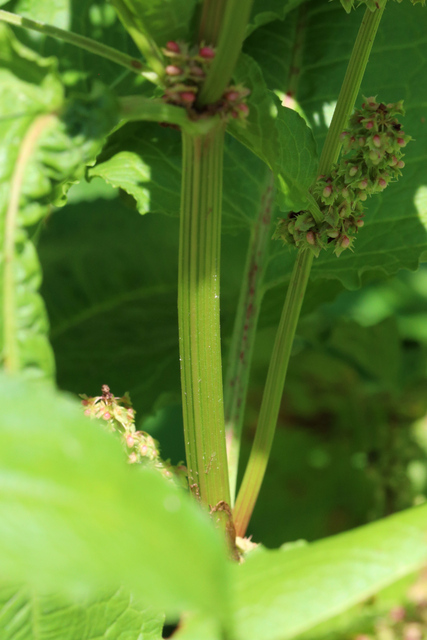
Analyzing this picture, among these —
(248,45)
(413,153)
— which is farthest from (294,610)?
(248,45)

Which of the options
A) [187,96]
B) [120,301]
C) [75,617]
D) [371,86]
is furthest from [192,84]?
[120,301]

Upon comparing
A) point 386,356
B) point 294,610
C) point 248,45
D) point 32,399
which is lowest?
point 294,610

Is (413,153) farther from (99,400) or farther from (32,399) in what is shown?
(32,399)

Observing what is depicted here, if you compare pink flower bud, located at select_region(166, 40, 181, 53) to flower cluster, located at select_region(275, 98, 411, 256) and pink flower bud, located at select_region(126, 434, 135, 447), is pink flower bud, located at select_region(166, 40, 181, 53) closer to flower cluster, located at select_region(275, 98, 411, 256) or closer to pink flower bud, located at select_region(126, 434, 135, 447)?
flower cluster, located at select_region(275, 98, 411, 256)

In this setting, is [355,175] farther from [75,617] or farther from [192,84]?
[75,617]

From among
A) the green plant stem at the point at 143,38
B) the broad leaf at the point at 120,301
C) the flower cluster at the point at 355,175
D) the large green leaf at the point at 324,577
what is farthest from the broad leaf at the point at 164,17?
the broad leaf at the point at 120,301

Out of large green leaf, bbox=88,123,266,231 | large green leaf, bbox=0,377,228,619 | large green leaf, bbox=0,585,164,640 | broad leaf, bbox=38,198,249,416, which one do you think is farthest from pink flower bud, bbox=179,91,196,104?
broad leaf, bbox=38,198,249,416
